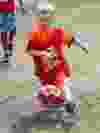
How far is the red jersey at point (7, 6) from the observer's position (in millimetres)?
1284

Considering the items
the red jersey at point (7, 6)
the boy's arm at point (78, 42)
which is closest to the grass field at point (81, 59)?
the boy's arm at point (78, 42)

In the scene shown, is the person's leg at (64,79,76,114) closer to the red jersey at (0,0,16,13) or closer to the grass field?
the grass field

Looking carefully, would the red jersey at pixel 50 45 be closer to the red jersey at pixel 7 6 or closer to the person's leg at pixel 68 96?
the person's leg at pixel 68 96

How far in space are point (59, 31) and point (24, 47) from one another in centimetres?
19

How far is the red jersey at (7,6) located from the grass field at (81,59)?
0.14 meters

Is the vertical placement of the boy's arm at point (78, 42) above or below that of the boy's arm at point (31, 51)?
above

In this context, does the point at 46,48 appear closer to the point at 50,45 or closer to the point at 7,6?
the point at 50,45

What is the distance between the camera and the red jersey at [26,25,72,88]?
127cm

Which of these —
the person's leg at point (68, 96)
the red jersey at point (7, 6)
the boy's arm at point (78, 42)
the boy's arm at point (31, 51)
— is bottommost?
the person's leg at point (68, 96)

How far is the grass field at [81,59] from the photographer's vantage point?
128cm

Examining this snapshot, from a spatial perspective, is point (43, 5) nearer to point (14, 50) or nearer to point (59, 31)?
point (59, 31)

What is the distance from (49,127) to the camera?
131 cm

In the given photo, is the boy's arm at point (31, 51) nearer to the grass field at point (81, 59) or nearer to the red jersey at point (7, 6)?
→ the grass field at point (81, 59)

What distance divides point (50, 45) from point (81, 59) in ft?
0.57
